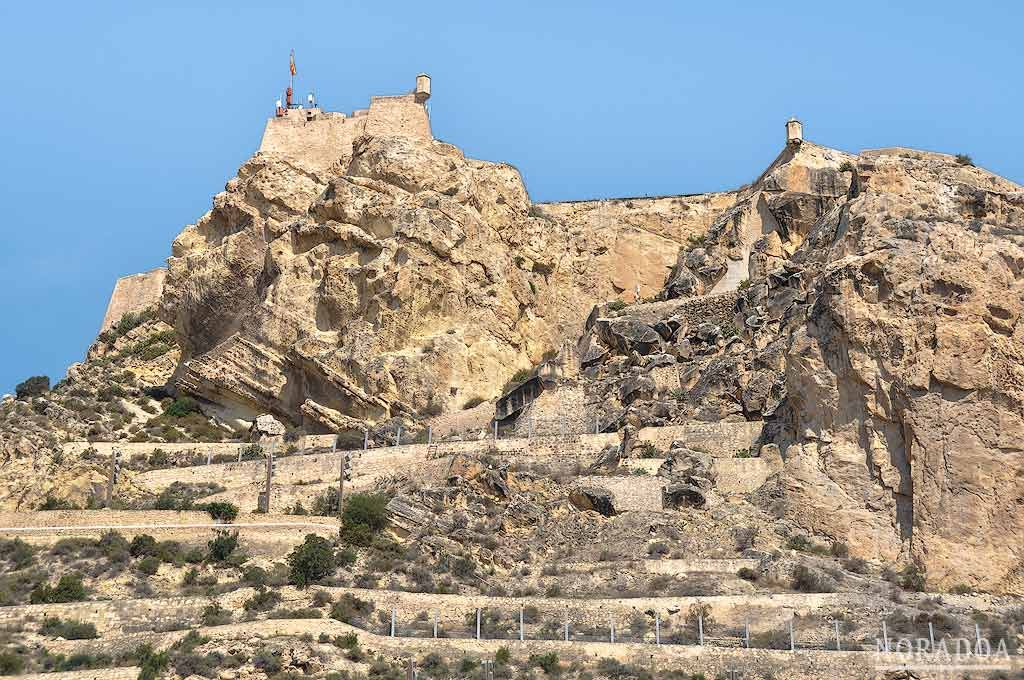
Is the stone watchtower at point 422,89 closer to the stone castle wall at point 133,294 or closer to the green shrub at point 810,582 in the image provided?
the stone castle wall at point 133,294

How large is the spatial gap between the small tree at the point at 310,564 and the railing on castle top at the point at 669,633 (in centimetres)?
249

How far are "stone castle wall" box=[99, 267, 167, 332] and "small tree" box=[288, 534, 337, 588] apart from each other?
104 feet

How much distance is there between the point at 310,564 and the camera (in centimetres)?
4219

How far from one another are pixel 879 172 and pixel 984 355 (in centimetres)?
1171

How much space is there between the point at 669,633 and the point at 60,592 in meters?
14.2

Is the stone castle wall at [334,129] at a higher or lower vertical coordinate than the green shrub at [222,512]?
higher

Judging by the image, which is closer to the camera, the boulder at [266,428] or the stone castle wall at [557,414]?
the stone castle wall at [557,414]

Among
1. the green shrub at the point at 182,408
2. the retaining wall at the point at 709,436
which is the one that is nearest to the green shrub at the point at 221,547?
the retaining wall at the point at 709,436

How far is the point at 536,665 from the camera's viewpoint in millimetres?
37844

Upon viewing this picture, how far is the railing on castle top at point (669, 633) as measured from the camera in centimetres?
3850

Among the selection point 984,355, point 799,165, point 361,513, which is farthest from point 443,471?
point 799,165

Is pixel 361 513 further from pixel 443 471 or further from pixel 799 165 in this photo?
pixel 799 165

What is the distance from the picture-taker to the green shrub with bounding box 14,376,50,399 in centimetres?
6331

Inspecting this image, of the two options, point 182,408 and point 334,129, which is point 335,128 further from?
point 182,408
